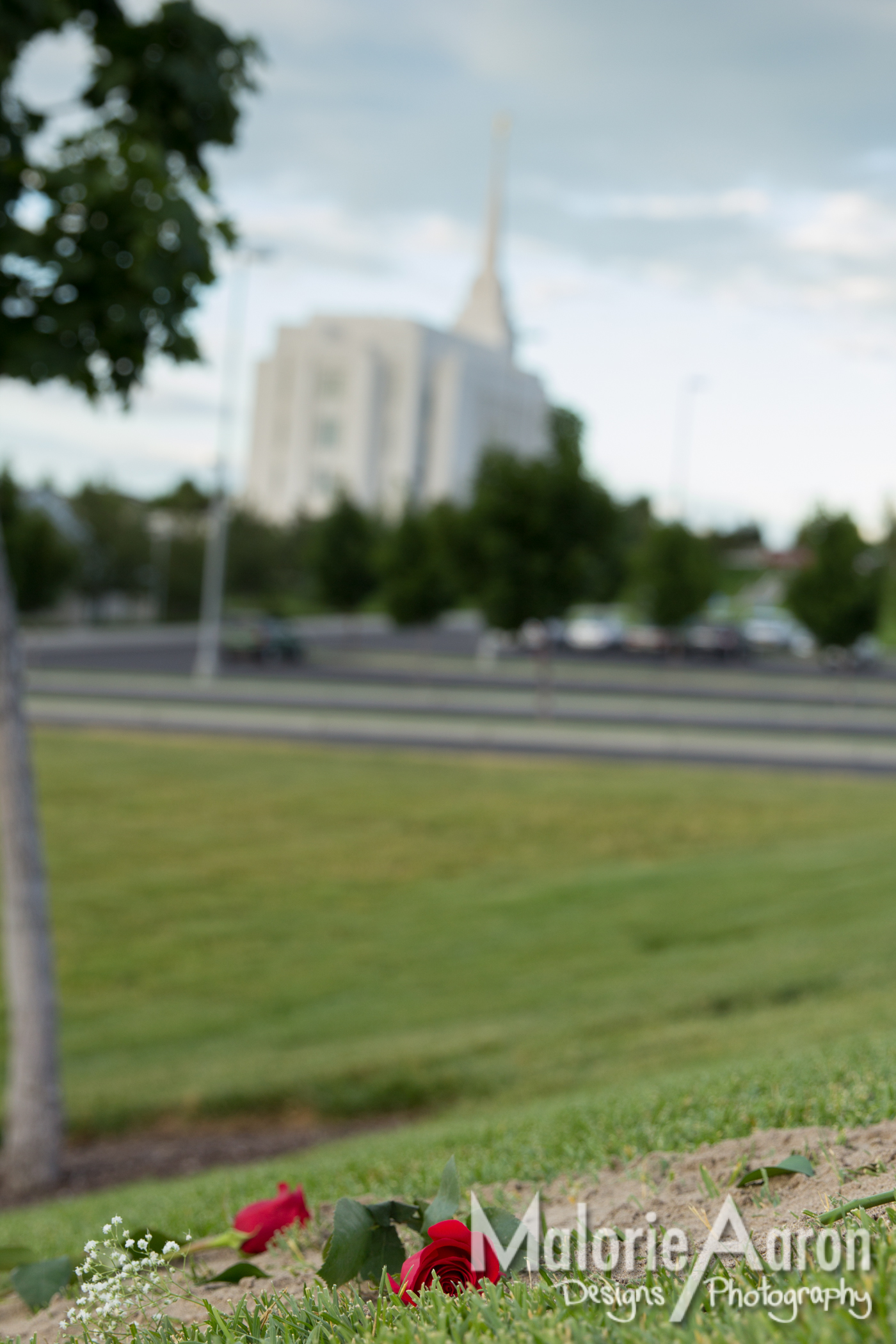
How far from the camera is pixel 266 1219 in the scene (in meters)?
2.66

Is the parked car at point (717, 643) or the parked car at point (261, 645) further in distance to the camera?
the parked car at point (717, 643)

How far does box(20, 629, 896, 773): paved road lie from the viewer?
26688mm

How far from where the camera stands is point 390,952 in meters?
11.9

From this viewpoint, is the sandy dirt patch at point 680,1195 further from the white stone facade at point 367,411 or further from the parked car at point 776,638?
the white stone facade at point 367,411

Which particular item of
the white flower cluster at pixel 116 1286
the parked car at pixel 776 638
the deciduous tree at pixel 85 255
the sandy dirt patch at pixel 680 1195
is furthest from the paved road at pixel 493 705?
the white flower cluster at pixel 116 1286

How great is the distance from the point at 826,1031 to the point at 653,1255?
4668mm

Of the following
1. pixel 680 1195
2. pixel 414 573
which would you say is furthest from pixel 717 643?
pixel 680 1195

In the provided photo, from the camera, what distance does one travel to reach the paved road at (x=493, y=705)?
1051 inches

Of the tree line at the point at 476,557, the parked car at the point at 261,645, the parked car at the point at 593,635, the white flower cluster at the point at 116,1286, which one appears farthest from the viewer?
the parked car at the point at 593,635

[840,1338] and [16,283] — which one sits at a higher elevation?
[16,283]

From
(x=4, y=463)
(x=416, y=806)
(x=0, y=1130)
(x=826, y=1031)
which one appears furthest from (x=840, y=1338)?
(x=4, y=463)

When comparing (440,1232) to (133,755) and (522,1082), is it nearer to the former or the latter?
(522,1082)

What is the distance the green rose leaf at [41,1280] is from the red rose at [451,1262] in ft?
3.22

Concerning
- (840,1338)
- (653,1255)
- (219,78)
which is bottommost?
(653,1255)
